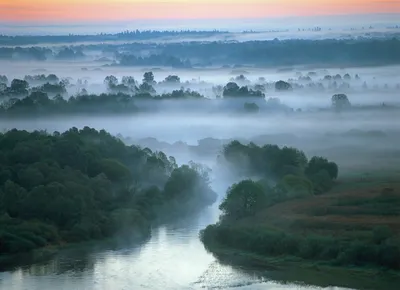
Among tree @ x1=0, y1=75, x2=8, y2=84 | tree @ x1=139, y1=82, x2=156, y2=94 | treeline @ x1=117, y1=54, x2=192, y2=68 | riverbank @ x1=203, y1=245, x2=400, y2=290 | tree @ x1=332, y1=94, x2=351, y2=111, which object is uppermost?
treeline @ x1=117, y1=54, x2=192, y2=68

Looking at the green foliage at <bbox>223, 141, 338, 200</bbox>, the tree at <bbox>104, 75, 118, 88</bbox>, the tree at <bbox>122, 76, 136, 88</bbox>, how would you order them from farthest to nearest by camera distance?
the tree at <bbox>122, 76, 136, 88</bbox>
the tree at <bbox>104, 75, 118, 88</bbox>
the green foliage at <bbox>223, 141, 338, 200</bbox>

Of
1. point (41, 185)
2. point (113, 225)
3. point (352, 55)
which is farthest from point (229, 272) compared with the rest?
point (352, 55)

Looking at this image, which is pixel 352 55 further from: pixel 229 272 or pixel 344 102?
pixel 229 272

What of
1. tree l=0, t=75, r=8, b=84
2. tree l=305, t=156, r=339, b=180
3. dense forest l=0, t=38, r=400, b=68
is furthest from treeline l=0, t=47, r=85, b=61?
tree l=305, t=156, r=339, b=180

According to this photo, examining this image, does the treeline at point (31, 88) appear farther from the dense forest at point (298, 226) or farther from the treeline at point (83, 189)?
the dense forest at point (298, 226)

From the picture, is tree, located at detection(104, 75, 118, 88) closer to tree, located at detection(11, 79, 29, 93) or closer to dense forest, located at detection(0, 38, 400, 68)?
dense forest, located at detection(0, 38, 400, 68)

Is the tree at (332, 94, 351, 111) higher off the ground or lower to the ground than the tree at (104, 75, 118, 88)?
lower

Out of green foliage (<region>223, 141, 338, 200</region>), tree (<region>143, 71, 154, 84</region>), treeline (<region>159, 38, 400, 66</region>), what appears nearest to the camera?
green foliage (<region>223, 141, 338, 200</region>)
